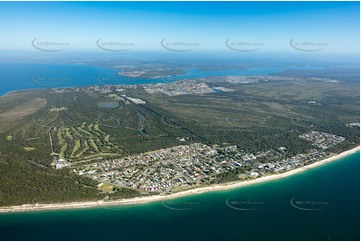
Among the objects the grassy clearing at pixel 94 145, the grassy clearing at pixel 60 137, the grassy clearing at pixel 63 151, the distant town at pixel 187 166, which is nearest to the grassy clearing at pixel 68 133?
the grassy clearing at pixel 60 137

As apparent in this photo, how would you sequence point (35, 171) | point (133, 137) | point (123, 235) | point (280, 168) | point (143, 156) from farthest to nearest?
point (133, 137), point (143, 156), point (280, 168), point (35, 171), point (123, 235)

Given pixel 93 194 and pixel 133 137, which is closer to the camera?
pixel 93 194

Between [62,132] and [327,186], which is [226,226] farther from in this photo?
[62,132]

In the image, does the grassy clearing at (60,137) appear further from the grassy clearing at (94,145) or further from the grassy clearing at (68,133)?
the grassy clearing at (94,145)

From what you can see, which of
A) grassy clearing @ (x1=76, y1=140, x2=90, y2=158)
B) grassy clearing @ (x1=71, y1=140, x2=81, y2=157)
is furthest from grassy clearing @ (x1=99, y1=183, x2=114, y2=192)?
grassy clearing @ (x1=71, y1=140, x2=81, y2=157)

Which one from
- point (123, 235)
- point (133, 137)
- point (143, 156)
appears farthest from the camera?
point (133, 137)

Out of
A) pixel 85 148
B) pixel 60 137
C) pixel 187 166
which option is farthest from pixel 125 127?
pixel 187 166

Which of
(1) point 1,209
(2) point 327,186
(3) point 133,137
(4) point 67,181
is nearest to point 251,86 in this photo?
(3) point 133,137

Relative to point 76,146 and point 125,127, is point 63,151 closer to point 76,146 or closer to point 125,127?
point 76,146
